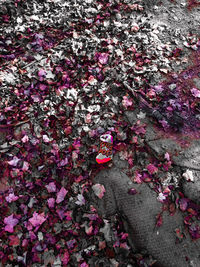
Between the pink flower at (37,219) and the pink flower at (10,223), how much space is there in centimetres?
23

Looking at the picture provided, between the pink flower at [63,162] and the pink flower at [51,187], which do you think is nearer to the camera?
the pink flower at [51,187]

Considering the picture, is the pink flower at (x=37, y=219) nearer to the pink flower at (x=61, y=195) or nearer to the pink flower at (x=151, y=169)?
the pink flower at (x=61, y=195)

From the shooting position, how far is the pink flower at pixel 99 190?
3346mm

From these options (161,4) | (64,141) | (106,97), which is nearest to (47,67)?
(106,97)

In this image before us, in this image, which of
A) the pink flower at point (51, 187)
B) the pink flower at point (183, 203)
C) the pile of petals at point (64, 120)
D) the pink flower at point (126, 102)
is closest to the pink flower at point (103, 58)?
the pile of petals at point (64, 120)

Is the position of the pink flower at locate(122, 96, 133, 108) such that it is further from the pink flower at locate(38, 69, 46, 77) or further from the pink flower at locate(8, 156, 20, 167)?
the pink flower at locate(8, 156, 20, 167)

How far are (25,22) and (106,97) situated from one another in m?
2.94

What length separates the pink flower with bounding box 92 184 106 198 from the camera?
335 centimetres

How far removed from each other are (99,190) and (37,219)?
100 cm

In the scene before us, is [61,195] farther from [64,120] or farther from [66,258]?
[64,120]

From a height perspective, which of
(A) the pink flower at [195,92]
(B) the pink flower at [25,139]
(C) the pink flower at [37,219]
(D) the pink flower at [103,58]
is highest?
(D) the pink flower at [103,58]

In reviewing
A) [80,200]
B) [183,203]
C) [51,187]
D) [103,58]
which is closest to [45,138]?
[51,187]

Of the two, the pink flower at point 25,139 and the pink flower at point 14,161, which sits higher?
the pink flower at point 25,139

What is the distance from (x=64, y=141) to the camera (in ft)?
12.4
